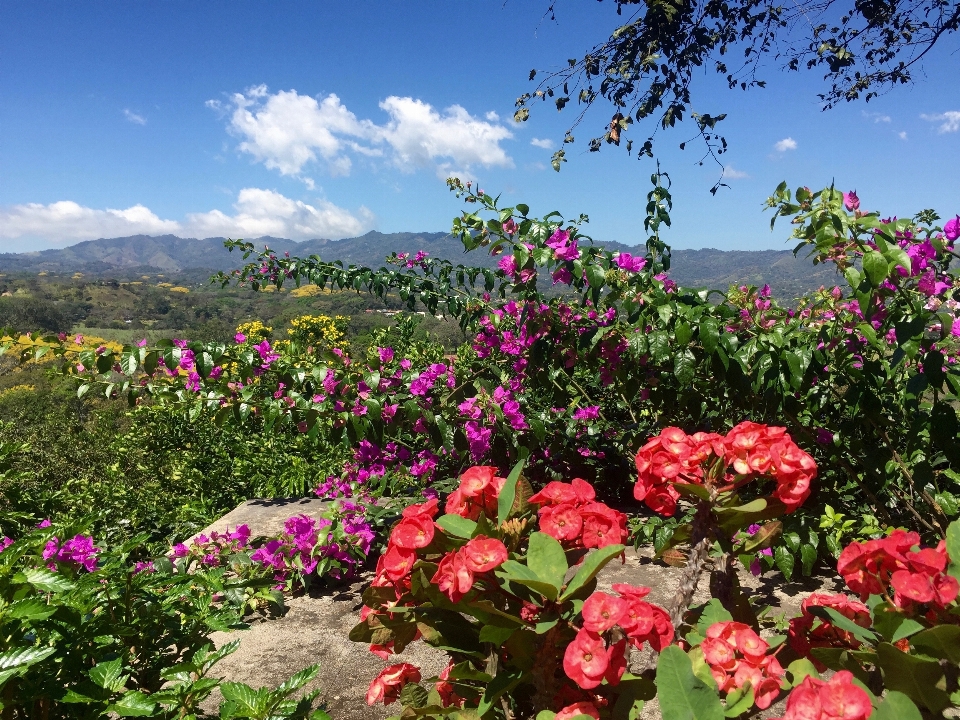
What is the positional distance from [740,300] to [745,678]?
198cm

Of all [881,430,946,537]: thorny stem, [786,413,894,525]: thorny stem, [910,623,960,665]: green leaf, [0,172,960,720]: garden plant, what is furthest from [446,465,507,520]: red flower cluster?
[881,430,946,537]: thorny stem

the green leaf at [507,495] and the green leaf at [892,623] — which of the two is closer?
the green leaf at [892,623]

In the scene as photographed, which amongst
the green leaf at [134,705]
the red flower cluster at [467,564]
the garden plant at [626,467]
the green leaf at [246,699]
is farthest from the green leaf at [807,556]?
the green leaf at [134,705]

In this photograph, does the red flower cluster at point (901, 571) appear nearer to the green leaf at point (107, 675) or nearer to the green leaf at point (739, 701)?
the green leaf at point (739, 701)

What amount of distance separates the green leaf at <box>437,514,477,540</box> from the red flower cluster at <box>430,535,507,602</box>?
0.03m

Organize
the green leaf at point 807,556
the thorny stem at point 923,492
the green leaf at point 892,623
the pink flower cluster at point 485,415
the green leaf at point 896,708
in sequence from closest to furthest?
the green leaf at point 896,708
the green leaf at point 892,623
the thorny stem at point 923,492
the green leaf at point 807,556
the pink flower cluster at point 485,415

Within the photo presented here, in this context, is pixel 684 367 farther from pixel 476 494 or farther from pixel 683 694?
pixel 683 694

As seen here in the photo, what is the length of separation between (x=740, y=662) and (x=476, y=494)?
0.47 meters

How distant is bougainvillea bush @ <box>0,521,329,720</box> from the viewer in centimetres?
99

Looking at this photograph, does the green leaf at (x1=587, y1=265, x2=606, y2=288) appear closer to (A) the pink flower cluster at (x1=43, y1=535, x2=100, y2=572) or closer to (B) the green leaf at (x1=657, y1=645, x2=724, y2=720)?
(B) the green leaf at (x1=657, y1=645, x2=724, y2=720)

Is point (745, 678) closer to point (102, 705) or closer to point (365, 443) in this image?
point (102, 705)

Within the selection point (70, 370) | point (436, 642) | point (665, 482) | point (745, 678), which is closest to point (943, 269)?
point (665, 482)

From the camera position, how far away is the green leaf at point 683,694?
2.34 feet

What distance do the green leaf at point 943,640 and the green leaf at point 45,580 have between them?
1353 mm
